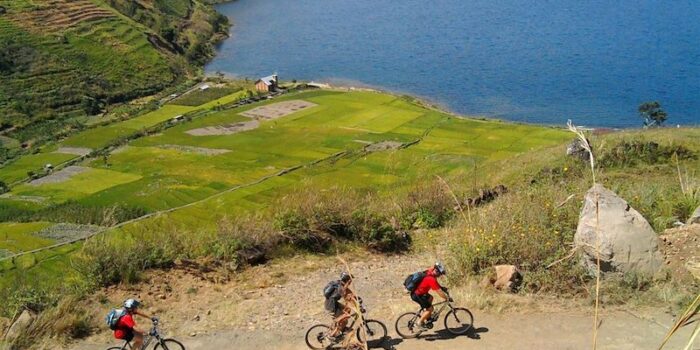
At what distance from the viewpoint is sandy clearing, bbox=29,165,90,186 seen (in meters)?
64.3

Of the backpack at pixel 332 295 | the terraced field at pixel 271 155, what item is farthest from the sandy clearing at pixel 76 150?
the backpack at pixel 332 295

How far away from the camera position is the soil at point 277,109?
87.2 m

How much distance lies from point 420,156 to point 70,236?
108 ft

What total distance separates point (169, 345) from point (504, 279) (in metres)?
6.19

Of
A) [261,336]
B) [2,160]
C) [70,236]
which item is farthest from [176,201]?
[261,336]

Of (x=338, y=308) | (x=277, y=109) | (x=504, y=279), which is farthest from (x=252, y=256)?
(x=277, y=109)

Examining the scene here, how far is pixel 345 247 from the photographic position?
1538cm

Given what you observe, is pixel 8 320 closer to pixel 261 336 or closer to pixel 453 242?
pixel 261 336

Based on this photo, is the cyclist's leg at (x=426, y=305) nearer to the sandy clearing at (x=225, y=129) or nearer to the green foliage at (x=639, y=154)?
the green foliage at (x=639, y=154)

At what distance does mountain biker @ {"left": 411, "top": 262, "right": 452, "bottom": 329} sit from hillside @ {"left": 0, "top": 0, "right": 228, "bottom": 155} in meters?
77.7

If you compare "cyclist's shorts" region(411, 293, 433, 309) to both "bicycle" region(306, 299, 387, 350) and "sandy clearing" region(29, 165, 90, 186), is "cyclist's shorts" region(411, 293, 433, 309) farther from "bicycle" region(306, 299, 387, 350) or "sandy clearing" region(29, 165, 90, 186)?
"sandy clearing" region(29, 165, 90, 186)

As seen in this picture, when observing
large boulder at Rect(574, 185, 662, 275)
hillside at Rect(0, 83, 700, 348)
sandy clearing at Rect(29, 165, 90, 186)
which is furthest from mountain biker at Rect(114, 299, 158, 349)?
sandy clearing at Rect(29, 165, 90, 186)

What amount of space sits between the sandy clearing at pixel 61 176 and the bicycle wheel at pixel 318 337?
60850 millimetres

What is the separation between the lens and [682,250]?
474 inches
